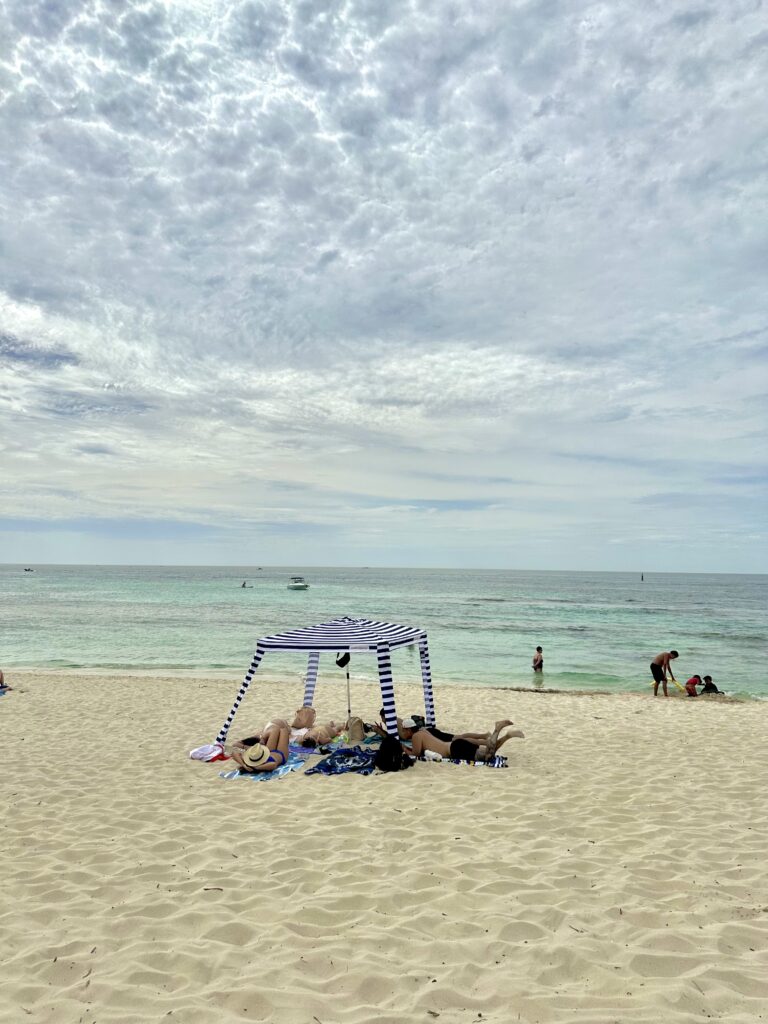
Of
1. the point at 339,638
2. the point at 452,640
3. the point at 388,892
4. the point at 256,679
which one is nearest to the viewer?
the point at 388,892

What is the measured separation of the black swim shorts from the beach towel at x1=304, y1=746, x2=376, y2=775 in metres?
1.27

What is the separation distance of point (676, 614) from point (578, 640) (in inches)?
1045

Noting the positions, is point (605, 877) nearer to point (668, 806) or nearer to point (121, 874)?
point (668, 806)

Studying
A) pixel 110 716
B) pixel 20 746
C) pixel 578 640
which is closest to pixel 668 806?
pixel 20 746

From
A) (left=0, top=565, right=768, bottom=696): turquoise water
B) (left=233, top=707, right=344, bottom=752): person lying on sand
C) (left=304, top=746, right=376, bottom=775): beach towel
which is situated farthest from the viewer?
(left=0, top=565, right=768, bottom=696): turquoise water

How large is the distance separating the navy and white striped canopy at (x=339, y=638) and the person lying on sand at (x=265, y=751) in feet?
4.20

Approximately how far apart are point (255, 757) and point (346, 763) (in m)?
1.37

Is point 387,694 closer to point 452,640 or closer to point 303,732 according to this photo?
point 303,732

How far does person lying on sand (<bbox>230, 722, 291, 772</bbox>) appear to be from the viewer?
29.0 ft

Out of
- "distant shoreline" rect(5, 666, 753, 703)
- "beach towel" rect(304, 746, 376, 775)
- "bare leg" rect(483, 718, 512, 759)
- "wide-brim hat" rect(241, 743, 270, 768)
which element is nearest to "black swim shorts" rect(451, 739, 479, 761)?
"bare leg" rect(483, 718, 512, 759)

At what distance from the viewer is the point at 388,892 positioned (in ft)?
17.3

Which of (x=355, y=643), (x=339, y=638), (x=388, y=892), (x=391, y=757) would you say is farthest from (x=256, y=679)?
(x=388, y=892)

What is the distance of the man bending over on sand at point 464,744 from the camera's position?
9383 mm

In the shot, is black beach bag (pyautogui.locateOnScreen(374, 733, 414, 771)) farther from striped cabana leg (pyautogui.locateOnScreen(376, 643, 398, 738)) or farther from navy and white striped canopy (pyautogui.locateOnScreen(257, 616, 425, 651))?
navy and white striped canopy (pyautogui.locateOnScreen(257, 616, 425, 651))
